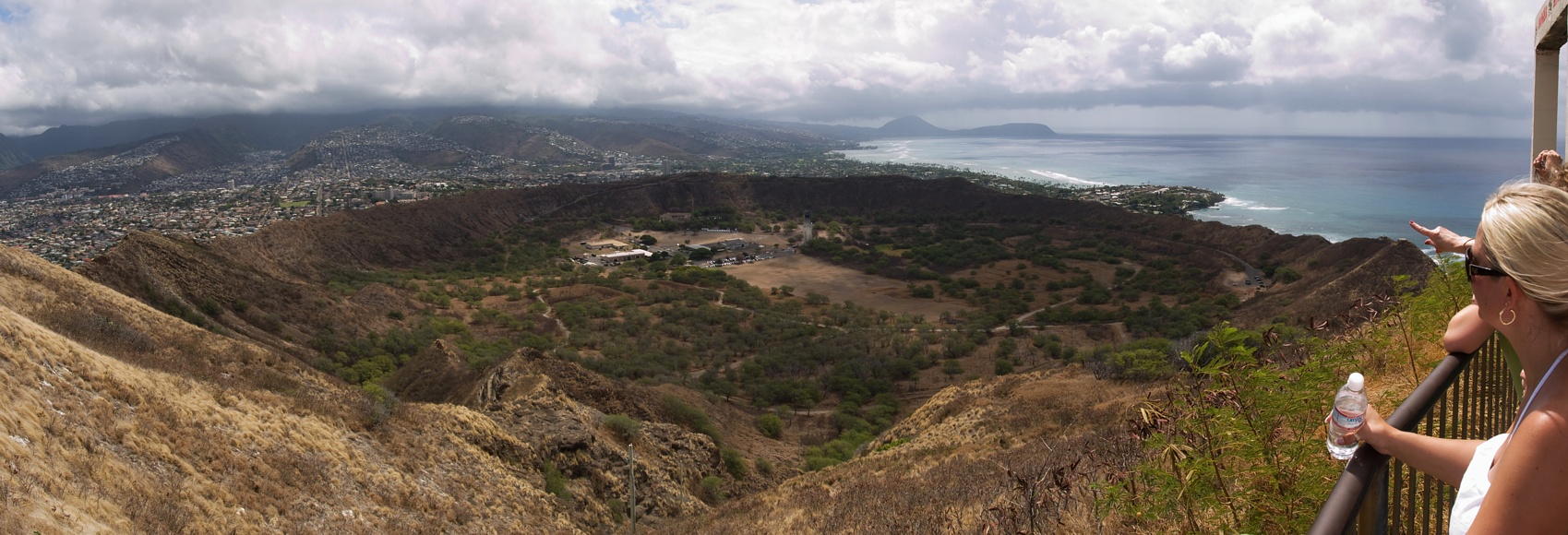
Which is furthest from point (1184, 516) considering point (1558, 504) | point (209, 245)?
point (209, 245)

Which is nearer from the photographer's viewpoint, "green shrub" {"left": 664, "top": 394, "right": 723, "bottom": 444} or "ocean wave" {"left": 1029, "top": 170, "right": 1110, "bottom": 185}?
"green shrub" {"left": 664, "top": 394, "right": 723, "bottom": 444}

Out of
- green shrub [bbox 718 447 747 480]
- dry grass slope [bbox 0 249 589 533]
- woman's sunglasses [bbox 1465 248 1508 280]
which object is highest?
woman's sunglasses [bbox 1465 248 1508 280]

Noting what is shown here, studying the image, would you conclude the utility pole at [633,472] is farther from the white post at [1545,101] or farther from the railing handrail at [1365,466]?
the white post at [1545,101]

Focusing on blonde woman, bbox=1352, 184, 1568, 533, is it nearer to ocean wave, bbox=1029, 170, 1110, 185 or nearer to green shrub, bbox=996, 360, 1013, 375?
green shrub, bbox=996, 360, 1013, 375

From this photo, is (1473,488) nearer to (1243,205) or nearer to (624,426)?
(624,426)

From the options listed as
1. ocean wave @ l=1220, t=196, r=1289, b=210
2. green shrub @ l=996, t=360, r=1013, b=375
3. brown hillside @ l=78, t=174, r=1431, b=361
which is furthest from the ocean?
green shrub @ l=996, t=360, r=1013, b=375

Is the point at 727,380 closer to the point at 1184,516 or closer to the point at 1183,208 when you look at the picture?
the point at 1184,516
